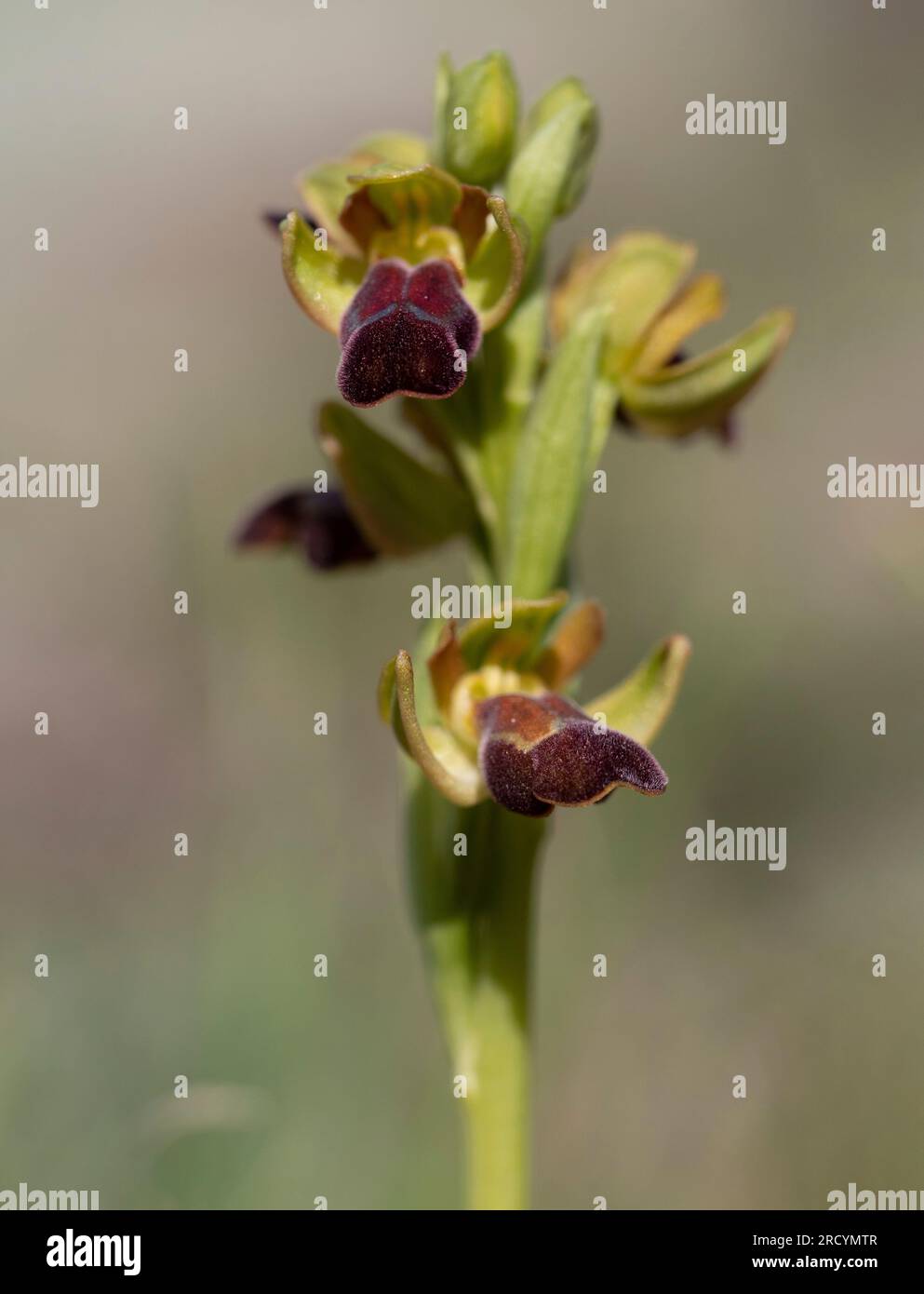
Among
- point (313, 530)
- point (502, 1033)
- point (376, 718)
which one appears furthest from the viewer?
point (376, 718)

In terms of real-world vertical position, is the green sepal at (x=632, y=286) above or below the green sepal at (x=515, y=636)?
above

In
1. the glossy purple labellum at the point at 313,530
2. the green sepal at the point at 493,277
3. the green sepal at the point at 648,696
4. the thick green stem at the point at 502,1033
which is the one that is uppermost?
the green sepal at the point at 493,277

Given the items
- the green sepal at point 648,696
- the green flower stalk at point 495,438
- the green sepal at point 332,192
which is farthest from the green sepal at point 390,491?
the green sepal at point 648,696

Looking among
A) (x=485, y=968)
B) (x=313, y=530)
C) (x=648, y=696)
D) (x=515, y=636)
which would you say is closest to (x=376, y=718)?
(x=313, y=530)

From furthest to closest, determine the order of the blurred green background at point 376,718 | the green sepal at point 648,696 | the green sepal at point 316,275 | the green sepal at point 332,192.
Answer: the blurred green background at point 376,718
the green sepal at point 332,192
the green sepal at point 648,696
the green sepal at point 316,275

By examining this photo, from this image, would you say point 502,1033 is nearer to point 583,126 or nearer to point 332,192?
point 332,192

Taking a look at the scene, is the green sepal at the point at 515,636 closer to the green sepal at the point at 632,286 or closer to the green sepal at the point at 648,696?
the green sepal at the point at 648,696
